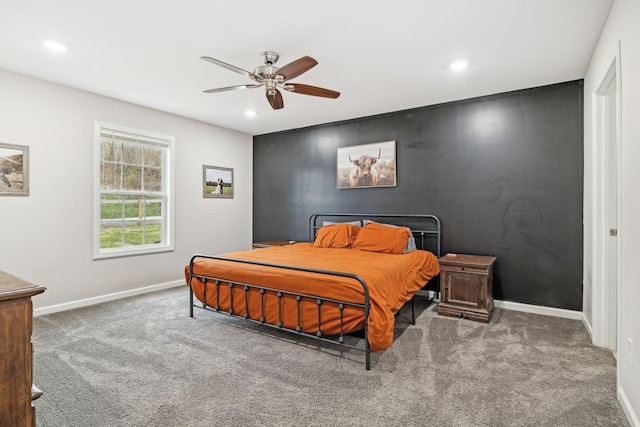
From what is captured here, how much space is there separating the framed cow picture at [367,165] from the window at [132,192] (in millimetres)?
2626

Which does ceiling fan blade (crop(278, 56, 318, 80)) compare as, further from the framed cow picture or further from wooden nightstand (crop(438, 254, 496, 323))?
wooden nightstand (crop(438, 254, 496, 323))

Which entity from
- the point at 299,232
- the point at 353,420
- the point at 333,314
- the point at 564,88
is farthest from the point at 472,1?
the point at 299,232

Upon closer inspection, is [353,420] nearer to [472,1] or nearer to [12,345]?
[12,345]

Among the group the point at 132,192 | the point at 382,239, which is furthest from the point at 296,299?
the point at 132,192

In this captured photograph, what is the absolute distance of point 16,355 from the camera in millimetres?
1087

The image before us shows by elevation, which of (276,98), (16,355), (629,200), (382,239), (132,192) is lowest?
(16,355)

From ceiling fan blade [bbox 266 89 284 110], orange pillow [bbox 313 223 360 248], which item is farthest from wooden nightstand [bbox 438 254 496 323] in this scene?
ceiling fan blade [bbox 266 89 284 110]

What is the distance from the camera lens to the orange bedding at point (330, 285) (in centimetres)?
254

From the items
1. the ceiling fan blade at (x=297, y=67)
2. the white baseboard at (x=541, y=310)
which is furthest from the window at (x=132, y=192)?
the white baseboard at (x=541, y=310)

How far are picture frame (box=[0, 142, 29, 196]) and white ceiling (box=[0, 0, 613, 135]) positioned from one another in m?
0.82

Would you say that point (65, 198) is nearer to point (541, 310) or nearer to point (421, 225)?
point (421, 225)

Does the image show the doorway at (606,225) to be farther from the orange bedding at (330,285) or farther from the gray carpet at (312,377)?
the orange bedding at (330,285)

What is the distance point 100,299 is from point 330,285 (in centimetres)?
330

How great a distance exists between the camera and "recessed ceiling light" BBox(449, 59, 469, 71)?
3.22 metres
